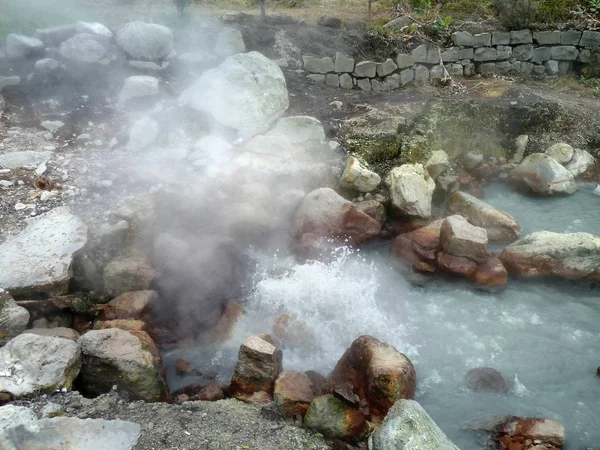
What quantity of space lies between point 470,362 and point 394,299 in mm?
1126

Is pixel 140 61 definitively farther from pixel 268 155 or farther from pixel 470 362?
pixel 470 362

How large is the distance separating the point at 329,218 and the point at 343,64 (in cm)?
411

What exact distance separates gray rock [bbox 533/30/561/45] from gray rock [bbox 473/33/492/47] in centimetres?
101

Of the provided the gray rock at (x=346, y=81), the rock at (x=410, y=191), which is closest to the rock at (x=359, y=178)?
the rock at (x=410, y=191)

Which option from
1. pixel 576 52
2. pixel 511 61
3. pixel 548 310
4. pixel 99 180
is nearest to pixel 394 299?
pixel 548 310

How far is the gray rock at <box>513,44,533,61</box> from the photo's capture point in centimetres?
1014

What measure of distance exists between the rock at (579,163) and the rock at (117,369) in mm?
7306

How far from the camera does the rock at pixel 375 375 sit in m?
4.02

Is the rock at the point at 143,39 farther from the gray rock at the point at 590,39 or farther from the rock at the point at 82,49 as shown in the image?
the gray rock at the point at 590,39

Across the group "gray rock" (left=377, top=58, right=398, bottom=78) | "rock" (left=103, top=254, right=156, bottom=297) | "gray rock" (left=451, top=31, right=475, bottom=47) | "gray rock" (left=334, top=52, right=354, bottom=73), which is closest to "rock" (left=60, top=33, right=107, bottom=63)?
"gray rock" (left=334, top=52, right=354, bottom=73)

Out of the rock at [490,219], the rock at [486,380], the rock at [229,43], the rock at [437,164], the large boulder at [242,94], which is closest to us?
the rock at [486,380]

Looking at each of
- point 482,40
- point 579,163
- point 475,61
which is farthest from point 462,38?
point 579,163

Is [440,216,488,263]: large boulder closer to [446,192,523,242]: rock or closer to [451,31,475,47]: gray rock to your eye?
[446,192,523,242]: rock

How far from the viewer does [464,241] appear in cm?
577
